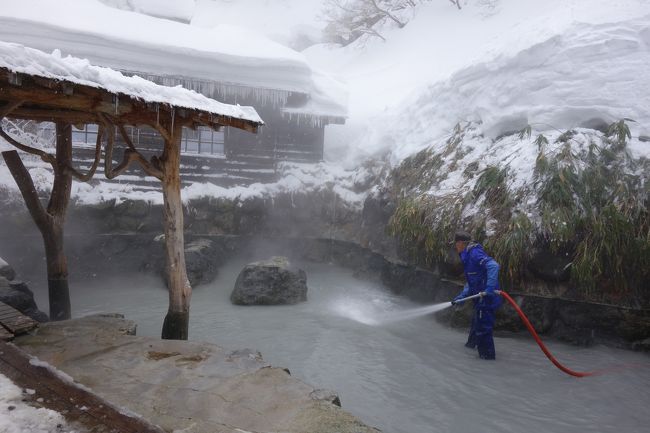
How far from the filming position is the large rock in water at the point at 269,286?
772 centimetres

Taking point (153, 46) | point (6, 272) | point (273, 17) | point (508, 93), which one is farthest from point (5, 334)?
point (273, 17)

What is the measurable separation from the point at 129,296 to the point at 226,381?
18.2 ft

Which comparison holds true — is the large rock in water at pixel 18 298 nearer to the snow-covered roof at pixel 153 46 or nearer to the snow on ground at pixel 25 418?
the snow on ground at pixel 25 418

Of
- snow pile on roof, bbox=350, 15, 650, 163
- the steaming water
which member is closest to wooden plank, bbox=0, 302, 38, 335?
the steaming water

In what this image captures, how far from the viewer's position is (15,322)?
4168 mm

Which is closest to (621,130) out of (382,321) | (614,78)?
(614,78)

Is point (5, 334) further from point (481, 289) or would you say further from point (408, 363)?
point (481, 289)

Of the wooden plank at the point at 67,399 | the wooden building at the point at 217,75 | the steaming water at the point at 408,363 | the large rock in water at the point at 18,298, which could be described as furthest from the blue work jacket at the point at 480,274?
the wooden building at the point at 217,75

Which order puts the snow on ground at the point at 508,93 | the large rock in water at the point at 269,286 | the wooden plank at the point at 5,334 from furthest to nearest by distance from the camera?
the large rock in water at the point at 269,286
the snow on ground at the point at 508,93
the wooden plank at the point at 5,334

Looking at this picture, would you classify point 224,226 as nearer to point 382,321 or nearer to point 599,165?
point 382,321

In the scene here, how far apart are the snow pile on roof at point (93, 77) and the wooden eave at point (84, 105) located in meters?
0.05

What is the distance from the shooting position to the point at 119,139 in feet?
35.3

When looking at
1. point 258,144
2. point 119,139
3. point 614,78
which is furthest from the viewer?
point 258,144

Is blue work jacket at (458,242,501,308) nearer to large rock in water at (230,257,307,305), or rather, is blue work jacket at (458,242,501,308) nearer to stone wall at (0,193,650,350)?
stone wall at (0,193,650,350)
